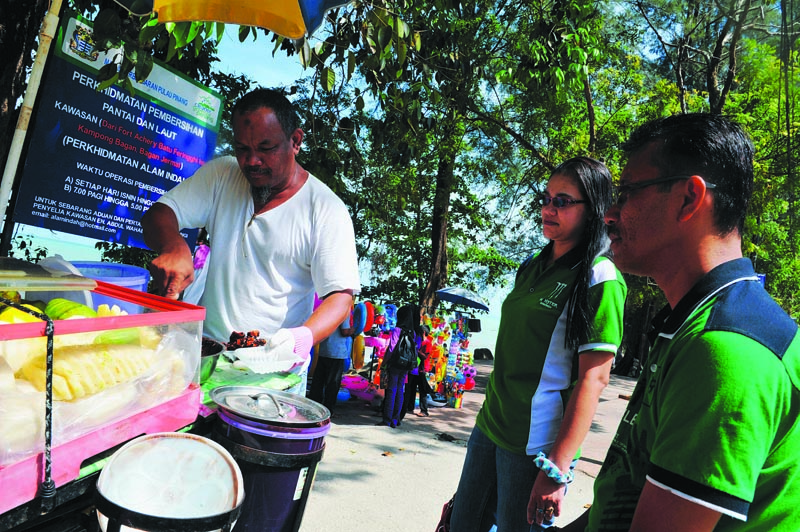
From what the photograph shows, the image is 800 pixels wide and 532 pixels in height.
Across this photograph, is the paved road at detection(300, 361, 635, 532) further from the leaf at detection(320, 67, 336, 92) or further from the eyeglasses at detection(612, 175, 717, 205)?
the eyeglasses at detection(612, 175, 717, 205)

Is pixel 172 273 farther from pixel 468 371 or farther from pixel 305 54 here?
pixel 468 371

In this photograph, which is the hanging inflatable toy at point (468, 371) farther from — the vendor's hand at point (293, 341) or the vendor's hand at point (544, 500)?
the vendor's hand at point (544, 500)

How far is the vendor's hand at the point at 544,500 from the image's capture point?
1.94 m

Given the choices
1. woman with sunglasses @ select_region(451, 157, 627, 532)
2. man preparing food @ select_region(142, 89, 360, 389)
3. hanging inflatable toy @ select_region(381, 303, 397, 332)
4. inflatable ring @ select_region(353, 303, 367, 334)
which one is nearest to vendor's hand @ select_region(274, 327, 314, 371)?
man preparing food @ select_region(142, 89, 360, 389)

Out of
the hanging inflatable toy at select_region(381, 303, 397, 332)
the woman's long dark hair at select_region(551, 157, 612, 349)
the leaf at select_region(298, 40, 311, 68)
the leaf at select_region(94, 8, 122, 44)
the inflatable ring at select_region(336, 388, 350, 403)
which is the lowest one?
the inflatable ring at select_region(336, 388, 350, 403)

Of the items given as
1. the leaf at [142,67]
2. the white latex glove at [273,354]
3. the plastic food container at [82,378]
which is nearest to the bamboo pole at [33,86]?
the leaf at [142,67]

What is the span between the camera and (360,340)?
923 cm

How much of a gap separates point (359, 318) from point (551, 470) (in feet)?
20.7

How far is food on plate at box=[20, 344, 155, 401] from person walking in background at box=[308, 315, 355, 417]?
19.1ft

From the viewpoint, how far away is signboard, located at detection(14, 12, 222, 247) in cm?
352

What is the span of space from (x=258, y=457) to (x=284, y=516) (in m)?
0.23

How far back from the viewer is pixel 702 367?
0.94 meters

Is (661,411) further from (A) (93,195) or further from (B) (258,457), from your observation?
(A) (93,195)

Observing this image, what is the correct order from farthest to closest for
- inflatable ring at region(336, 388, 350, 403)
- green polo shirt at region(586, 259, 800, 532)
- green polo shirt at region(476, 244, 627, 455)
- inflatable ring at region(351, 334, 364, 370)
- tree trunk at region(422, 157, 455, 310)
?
tree trunk at region(422, 157, 455, 310) < inflatable ring at region(351, 334, 364, 370) < inflatable ring at region(336, 388, 350, 403) < green polo shirt at region(476, 244, 627, 455) < green polo shirt at region(586, 259, 800, 532)
